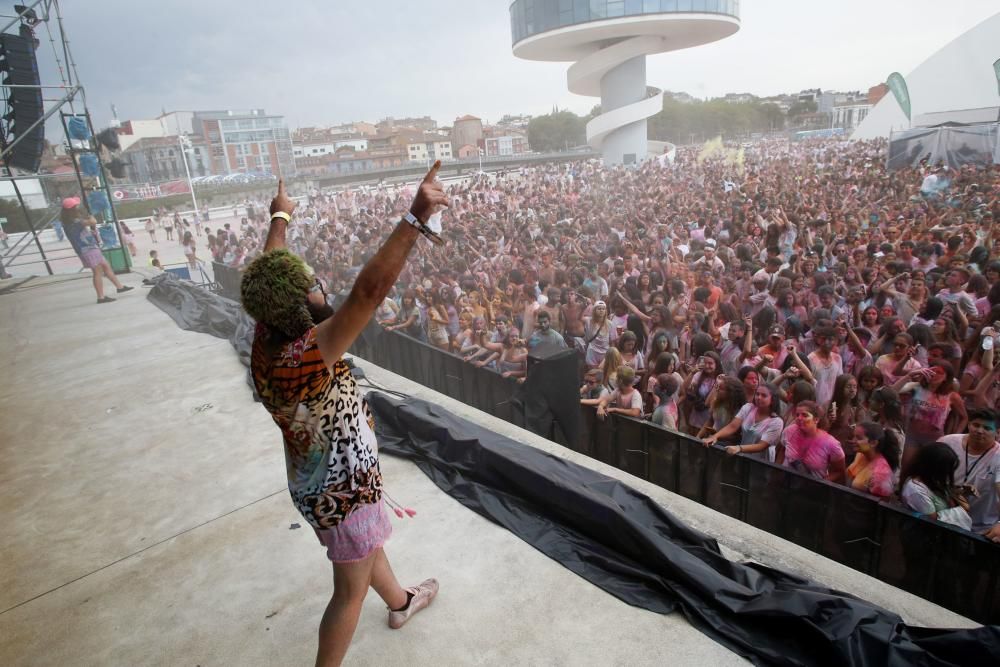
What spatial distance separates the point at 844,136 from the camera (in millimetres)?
13586

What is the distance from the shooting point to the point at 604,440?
4.25 meters

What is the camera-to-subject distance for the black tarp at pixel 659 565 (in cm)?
166

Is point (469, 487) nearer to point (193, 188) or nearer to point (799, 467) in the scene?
point (799, 467)

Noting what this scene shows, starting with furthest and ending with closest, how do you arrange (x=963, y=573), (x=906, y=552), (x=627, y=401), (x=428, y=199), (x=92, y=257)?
(x=92, y=257) < (x=627, y=401) < (x=906, y=552) < (x=963, y=573) < (x=428, y=199)

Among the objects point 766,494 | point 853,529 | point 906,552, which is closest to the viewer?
point 906,552

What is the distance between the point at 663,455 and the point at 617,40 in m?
27.8

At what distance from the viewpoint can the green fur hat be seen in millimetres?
1356

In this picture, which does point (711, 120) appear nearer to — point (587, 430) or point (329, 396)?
Result: point (587, 430)

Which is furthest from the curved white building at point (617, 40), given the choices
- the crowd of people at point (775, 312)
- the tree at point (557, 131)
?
the crowd of people at point (775, 312)

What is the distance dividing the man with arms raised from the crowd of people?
2.59 metres

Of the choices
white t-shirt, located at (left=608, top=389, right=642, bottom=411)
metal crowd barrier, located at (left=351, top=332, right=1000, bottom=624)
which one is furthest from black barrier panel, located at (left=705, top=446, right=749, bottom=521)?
white t-shirt, located at (left=608, top=389, right=642, bottom=411)

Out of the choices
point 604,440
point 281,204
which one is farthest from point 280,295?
point 604,440

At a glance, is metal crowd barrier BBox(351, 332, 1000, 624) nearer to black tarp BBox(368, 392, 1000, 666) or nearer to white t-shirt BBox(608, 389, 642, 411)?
white t-shirt BBox(608, 389, 642, 411)

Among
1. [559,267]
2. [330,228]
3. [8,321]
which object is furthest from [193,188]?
[559,267]
